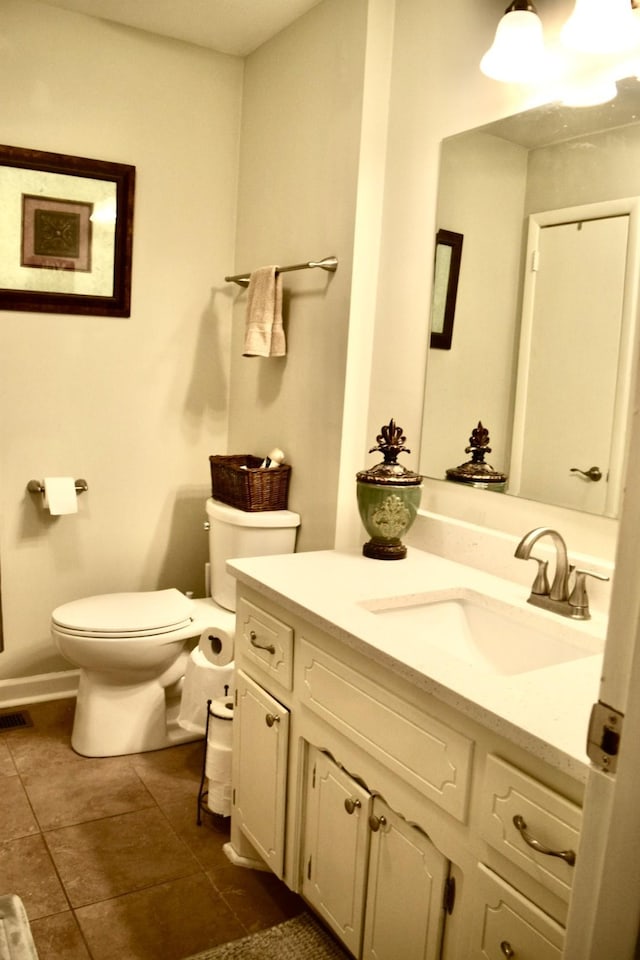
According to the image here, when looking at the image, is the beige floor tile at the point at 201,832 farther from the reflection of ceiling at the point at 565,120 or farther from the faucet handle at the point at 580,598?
the reflection of ceiling at the point at 565,120

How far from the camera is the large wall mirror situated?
5.30 feet

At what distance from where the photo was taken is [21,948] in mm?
1229

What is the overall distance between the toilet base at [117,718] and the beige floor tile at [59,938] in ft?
2.40

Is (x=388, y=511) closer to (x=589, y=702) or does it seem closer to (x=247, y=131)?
(x=589, y=702)

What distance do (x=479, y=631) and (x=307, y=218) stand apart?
58.7 inches

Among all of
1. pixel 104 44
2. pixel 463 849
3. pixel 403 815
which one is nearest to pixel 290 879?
pixel 403 815

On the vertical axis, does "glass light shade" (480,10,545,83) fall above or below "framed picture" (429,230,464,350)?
above

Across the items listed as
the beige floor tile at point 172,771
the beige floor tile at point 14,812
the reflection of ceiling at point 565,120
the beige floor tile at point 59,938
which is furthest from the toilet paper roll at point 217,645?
the reflection of ceiling at point 565,120

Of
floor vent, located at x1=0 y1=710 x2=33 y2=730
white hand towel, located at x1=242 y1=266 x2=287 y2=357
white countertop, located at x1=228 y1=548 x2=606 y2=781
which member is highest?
white hand towel, located at x1=242 y1=266 x2=287 y2=357

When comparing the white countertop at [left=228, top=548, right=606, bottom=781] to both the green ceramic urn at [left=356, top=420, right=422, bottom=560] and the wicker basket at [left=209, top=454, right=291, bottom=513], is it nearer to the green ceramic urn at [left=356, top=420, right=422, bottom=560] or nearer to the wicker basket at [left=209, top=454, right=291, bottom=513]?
the green ceramic urn at [left=356, top=420, right=422, bottom=560]

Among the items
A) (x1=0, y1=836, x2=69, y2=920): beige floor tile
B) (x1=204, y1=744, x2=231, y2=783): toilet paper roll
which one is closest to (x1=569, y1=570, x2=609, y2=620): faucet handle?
(x1=204, y1=744, x2=231, y2=783): toilet paper roll

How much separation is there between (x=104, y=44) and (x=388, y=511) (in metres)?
1.97

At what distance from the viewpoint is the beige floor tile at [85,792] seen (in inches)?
87.2

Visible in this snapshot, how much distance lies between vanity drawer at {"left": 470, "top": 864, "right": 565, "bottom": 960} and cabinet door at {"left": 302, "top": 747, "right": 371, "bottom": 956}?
0.32 m
